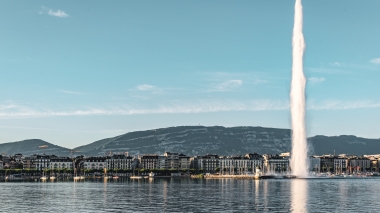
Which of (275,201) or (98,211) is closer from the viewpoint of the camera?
(98,211)

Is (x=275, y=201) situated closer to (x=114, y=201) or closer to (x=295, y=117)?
(x=114, y=201)

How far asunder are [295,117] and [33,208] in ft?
285

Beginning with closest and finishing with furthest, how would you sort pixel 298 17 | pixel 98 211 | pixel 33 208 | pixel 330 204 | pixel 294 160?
pixel 98 211 < pixel 33 208 < pixel 330 204 < pixel 298 17 < pixel 294 160

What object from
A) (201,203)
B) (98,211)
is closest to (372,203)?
(201,203)

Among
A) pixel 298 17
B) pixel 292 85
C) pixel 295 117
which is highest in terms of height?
pixel 298 17

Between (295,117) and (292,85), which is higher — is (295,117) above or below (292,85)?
below

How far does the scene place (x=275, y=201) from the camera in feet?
220

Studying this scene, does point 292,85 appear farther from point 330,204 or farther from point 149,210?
point 149,210

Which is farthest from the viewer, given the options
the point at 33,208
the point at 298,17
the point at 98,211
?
the point at 298,17

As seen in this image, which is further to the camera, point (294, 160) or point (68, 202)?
point (294, 160)

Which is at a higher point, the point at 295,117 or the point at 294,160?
the point at 295,117

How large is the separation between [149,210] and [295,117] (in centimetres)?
8425

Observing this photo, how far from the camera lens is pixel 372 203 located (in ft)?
212

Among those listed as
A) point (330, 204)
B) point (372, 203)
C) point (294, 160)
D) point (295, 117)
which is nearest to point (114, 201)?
point (330, 204)
